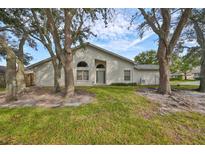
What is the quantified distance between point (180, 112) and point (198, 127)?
1.24 meters

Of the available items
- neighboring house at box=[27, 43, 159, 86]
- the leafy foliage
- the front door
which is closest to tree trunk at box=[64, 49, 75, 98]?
neighboring house at box=[27, 43, 159, 86]

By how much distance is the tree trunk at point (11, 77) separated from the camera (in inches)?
298

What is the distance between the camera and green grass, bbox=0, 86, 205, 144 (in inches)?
166

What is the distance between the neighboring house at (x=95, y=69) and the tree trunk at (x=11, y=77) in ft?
38.9

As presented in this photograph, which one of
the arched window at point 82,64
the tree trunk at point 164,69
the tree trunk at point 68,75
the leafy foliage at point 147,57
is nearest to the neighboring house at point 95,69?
the arched window at point 82,64

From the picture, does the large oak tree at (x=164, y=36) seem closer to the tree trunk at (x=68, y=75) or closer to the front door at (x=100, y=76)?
the tree trunk at (x=68, y=75)

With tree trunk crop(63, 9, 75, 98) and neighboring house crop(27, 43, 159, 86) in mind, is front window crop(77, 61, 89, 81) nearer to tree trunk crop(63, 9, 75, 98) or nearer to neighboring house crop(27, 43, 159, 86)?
neighboring house crop(27, 43, 159, 86)

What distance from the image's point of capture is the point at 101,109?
6.22m

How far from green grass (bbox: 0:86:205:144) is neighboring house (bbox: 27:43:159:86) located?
45.4 feet

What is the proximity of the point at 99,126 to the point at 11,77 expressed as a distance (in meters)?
5.22

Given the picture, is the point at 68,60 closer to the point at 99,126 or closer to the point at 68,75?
the point at 68,75

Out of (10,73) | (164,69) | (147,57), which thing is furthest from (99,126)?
(147,57)

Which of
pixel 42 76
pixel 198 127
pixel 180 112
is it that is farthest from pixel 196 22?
pixel 42 76
